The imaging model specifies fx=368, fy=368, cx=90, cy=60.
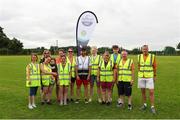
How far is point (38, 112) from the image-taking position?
11.6m

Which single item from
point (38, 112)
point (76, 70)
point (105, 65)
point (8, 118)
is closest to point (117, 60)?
point (105, 65)

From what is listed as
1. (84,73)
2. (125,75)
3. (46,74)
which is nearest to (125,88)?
(125,75)

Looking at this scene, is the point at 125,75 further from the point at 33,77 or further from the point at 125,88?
the point at 33,77

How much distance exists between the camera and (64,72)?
12711mm

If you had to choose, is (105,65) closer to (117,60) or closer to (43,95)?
(117,60)

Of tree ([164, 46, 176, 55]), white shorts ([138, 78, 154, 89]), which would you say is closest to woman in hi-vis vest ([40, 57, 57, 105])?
white shorts ([138, 78, 154, 89])

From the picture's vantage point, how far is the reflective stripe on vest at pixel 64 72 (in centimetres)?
1269

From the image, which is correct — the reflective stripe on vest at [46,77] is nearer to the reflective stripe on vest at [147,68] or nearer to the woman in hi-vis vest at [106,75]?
the woman in hi-vis vest at [106,75]

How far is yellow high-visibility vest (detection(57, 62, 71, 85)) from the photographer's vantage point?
12680mm

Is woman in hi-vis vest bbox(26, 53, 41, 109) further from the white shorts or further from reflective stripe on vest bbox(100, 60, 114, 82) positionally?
the white shorts

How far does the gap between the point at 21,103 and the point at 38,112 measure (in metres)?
1.85

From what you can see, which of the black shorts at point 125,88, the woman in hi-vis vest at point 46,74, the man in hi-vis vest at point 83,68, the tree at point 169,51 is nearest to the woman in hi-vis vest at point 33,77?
the woman in hi-vis vest at point 46,74

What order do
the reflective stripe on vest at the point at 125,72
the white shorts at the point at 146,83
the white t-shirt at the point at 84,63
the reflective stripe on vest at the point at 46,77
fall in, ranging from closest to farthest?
the white shorts at the point at 146,83 < the reflective stripe on vest at the point at 125,72 < the reflective stripe on vest at the point at 46,77 < the white t-shirt at the point at 84,63

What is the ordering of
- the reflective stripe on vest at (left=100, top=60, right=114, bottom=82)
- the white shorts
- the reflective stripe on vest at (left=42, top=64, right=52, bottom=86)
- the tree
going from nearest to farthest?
the white shorts → the reflective stripe on vest at (left=100, top=60, right=114, bottom=82) → the reflective stripe on vest at (left=42, top=64, right=52, bottom=86) → the tree
